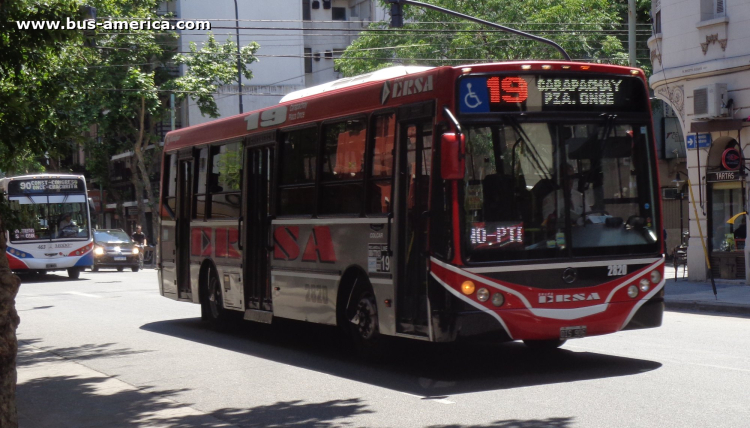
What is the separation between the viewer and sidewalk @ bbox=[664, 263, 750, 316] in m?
17.5

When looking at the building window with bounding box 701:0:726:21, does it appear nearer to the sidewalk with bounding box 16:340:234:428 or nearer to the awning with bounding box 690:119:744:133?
the awning with bounding box 690:119:744:133

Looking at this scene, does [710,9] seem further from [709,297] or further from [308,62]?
[308,62]

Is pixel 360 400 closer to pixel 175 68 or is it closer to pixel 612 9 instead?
pixel 612 9

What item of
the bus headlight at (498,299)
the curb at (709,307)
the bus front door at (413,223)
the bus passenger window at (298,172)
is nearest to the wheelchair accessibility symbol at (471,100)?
the bus front door at (413,223)

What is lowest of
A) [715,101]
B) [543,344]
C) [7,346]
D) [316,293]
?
[543,344]

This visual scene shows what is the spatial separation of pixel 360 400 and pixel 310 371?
2073 millimetres

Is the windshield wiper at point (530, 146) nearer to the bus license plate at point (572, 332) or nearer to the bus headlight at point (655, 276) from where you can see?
the bus license plate at point (572, 332)

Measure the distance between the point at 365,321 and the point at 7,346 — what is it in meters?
5.15

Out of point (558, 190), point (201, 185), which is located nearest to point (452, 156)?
point (558, 190)

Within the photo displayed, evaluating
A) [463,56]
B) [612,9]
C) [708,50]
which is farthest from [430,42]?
[708,50]

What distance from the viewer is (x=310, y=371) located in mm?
11039

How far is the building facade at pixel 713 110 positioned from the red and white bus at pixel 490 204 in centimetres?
1244

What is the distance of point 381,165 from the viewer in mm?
10688

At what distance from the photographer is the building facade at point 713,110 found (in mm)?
22406
